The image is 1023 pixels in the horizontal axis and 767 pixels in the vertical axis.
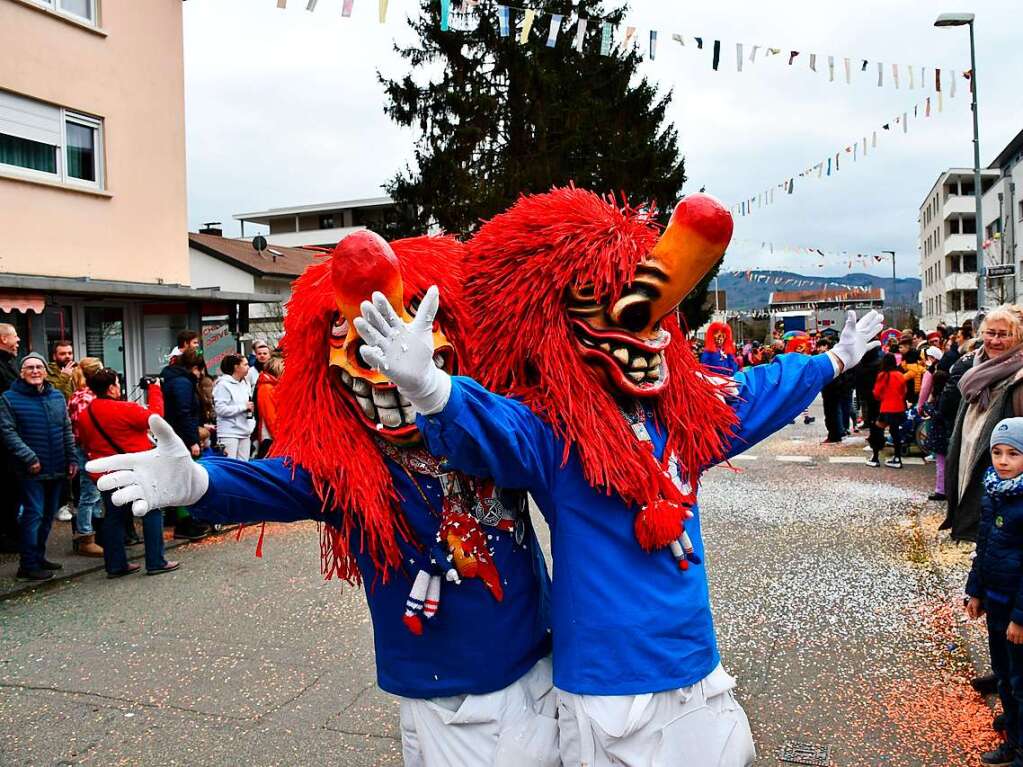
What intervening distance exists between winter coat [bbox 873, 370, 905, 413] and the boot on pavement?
854 centimetres

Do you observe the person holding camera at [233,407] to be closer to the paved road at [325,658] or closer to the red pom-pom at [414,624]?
the paved road at [325,658]

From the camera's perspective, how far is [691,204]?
1996 mm

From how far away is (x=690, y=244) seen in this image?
200 centimetres

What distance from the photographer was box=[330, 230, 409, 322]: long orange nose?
1.87 meters

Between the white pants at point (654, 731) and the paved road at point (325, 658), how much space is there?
4.86ft

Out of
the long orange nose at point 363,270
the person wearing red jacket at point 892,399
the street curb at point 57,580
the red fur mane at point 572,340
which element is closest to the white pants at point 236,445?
the street curb at point 57,580

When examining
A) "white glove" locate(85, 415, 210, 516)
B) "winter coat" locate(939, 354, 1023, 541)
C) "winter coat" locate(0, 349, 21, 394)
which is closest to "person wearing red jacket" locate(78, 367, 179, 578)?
"winter coat" locate(0, 349, 21, 394)

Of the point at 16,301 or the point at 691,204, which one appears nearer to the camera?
the point at 691,204

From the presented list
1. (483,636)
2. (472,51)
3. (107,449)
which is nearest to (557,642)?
(483,636)

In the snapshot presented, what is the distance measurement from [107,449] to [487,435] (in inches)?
196

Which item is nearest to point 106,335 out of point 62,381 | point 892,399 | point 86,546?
point 62,381

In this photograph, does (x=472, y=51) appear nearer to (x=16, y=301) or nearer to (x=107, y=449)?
(x=16, y=301)

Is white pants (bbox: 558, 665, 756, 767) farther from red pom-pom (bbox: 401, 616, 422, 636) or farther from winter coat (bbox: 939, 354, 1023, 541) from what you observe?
winter coat (bbox: 939, 354, 1023, 541)

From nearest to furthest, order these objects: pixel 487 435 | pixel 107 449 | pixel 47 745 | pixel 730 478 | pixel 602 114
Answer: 1. pixel 487 435
2. pixel 47 745
3. pixel 107 449
4. pixel 730 478
5. pixel 602 114
